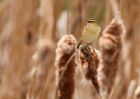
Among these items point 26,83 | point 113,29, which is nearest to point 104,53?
point 113,29

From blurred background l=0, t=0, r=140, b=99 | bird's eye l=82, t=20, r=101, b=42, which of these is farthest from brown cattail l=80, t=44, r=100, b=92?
blurred background l=0, t=0, r=140, b=99

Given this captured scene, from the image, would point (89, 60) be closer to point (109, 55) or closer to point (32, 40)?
point (109, 55)

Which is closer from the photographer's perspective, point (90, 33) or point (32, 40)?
point (90, 33)

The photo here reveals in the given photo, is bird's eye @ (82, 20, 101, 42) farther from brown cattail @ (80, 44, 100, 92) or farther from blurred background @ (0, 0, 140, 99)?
blurred background @ (0, 0, 140, 99)

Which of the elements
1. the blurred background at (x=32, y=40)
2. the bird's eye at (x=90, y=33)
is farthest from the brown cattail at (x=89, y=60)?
the blurred background at (x=32, y=40)

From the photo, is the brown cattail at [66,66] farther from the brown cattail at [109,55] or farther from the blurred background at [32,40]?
the blurred background at [32,40]

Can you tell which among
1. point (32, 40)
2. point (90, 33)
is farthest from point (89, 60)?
point (32, 40)

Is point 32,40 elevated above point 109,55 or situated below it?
above

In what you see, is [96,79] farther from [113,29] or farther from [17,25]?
[17,25]

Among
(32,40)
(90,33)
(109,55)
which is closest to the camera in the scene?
(90,33)
